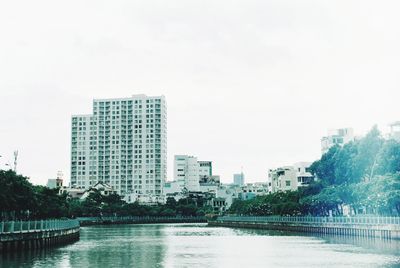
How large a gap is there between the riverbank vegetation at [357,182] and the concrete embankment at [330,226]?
2765 mm

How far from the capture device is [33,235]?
205 ft

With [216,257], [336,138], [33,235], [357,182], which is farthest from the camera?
[336,138]

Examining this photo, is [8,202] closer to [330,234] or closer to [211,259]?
[211,259]

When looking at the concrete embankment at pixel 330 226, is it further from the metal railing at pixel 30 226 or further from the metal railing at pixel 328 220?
the metal railing at pixel 30 226

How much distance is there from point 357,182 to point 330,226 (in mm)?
7827

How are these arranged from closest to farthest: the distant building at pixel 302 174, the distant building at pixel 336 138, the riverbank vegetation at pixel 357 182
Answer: the riverbank vegetation at pixel 357 182
the distant building at pixel 302 174
the distant building at pixel 336 138

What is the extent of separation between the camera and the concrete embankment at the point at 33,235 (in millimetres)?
54938

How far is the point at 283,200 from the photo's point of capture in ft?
447

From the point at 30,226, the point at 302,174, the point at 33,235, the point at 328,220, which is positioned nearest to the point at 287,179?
the point at 302,174

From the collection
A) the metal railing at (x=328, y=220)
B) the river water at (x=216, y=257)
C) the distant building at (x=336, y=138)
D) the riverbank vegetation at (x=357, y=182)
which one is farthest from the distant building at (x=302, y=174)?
the river water at (x=216, y=257)

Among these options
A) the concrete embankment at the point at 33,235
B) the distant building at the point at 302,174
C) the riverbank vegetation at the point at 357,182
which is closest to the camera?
the concrete embankment at the point at 33,235

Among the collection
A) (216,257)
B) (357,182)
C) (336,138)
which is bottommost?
(216,257)

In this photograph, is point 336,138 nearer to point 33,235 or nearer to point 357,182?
point 357,182

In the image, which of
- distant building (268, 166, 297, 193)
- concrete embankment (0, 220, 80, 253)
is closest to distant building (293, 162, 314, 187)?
distant building (268, 166, 297, 193)
